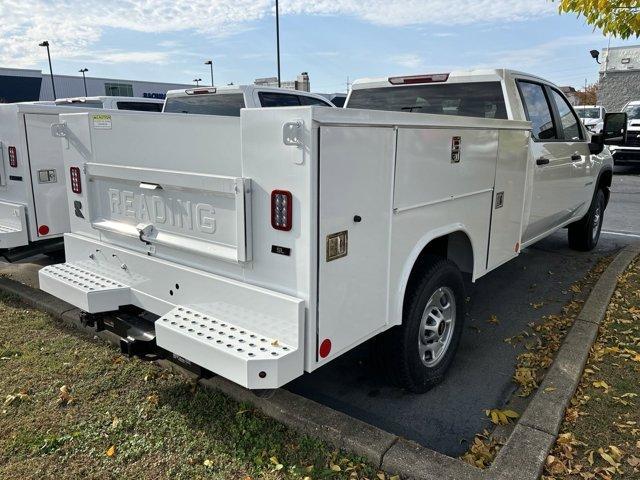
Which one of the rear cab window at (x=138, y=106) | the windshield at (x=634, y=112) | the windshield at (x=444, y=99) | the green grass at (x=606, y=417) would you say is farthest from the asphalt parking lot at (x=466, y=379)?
the windshield at (x=634, y=112)

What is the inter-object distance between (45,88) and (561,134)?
4506cm

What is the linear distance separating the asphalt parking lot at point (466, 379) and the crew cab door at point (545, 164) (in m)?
0.72

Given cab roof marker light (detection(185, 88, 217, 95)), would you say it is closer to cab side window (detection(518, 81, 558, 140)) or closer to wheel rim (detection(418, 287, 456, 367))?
cab side window (detection(518, 81, 558, 140))

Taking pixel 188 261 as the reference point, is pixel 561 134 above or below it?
above

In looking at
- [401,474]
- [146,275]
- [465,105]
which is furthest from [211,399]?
[465,105]

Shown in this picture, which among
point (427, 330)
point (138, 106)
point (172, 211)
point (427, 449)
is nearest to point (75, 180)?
point (172, 211)

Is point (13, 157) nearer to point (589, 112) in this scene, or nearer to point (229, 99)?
point (229, 99)

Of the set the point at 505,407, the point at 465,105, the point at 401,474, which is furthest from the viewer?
the point at 465,105

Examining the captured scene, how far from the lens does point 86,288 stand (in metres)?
3.28

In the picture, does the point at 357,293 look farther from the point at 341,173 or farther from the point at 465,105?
the point at 465,105

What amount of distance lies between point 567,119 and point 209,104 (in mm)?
4230

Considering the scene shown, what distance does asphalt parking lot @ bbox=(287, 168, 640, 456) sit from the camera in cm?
329

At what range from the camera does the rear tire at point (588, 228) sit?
6996 mm

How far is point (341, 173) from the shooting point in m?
2.44
